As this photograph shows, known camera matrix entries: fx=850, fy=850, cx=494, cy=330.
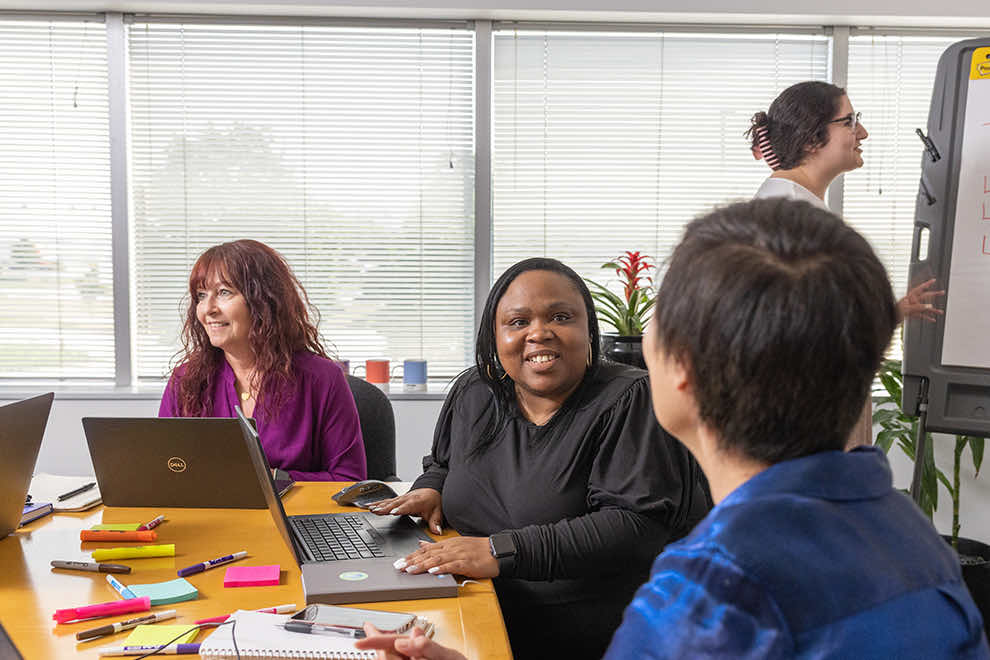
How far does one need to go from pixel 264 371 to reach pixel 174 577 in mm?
985

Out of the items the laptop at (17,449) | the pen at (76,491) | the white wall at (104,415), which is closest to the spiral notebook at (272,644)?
the laptop at (17,449)

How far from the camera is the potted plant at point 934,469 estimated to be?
9.02ft

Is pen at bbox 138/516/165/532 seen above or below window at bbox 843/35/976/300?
below

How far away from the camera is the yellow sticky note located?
108 cm

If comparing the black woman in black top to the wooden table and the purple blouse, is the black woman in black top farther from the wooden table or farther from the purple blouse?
the purple blouse

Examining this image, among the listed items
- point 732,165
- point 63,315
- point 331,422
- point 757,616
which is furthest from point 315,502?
point 732,165

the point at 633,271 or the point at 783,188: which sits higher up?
the point at 783,188

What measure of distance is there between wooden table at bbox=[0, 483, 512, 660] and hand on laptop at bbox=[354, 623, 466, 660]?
0.45ft

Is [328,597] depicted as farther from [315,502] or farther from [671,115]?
[671,115]

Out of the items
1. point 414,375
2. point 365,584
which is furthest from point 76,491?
point 414,375

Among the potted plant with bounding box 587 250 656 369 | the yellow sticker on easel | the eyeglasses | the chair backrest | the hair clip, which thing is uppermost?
the yellow sticker on easel

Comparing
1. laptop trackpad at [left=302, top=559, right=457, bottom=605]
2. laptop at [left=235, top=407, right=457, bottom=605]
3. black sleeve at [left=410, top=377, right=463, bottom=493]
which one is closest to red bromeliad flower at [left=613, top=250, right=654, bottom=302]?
black sleeve at [left=410, top=377, right=463, bottom=493]

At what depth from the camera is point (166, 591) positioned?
4.10ft

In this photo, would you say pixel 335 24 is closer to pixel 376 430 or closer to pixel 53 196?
pixel 53 196
